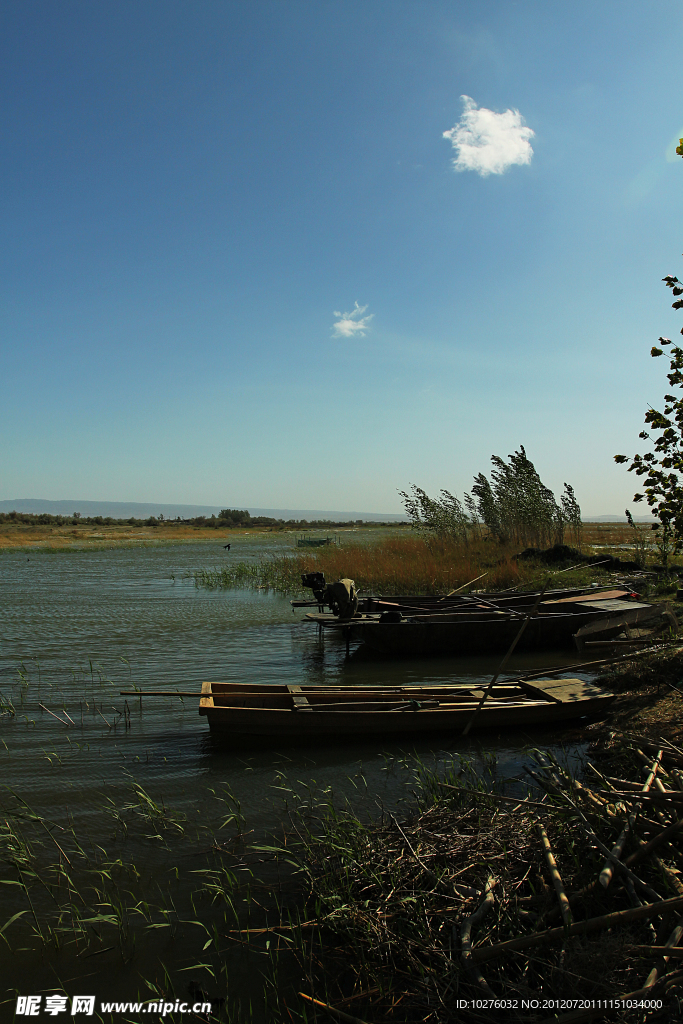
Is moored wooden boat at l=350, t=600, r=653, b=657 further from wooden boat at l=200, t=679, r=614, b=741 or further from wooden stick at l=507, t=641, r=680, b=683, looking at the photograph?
wooden boat at l=200, t=679, r=614, b=741

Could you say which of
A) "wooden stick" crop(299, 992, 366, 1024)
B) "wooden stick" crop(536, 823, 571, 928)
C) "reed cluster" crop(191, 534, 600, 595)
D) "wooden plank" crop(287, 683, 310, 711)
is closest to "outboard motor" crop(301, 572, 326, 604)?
"reed cluster" crop(191, 534, 600, 595)

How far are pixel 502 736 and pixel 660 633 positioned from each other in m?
4.77

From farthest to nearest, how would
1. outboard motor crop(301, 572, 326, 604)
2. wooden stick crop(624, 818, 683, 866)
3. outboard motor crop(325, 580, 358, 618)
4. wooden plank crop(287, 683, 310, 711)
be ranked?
1. outboard motor crop(301, 572, 326, 604)
2. outboard motor crop(325, 580, 358, 618)
3. wooden plank crop(287, 683, 310, 711)
4. wooden stick crop(624, 818, 683, 866)

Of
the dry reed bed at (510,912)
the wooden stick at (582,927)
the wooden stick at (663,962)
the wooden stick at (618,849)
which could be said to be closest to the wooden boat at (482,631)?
the dry reed bed at (510,912)

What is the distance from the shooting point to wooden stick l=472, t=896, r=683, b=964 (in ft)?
9.75

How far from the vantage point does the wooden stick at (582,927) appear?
2.97 meters

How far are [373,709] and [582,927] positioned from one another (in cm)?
487

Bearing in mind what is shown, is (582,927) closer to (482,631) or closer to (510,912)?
(510,912)

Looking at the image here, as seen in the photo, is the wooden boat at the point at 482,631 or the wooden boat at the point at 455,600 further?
the wooden boat at the point at 455,600

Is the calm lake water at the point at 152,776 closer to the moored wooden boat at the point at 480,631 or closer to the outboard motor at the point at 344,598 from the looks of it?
the moored wooden boat at the point at 480,631

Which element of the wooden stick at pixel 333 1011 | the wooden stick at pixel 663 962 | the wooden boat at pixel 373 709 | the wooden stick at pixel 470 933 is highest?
the wooden stick at pixel 663 962

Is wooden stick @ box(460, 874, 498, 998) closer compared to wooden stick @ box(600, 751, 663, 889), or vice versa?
wooden stick @ box(460, 874, 498, 998)

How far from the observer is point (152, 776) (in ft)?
22.1

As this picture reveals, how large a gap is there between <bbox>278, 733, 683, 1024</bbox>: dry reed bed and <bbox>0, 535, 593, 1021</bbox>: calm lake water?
72cm
